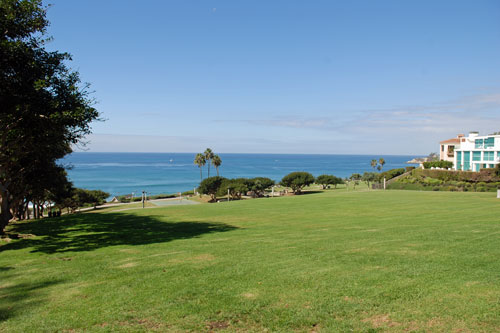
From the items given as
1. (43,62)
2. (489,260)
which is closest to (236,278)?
(489,260)

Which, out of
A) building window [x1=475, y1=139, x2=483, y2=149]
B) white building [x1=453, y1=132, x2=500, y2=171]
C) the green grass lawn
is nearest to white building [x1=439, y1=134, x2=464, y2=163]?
white building [x1=453, y1=132, x2=500, y2=171]

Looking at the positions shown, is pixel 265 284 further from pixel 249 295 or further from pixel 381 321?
pixel 381 321

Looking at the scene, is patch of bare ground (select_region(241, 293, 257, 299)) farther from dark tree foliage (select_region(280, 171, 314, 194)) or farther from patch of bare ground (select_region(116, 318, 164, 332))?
dark tree foliage (select_region(280, 171, 314, 194))

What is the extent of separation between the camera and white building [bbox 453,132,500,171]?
56781mm

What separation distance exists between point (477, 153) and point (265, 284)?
66.8 m

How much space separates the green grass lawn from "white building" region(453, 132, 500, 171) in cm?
5547

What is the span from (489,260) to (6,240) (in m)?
16.5

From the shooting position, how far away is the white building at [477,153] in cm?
5678

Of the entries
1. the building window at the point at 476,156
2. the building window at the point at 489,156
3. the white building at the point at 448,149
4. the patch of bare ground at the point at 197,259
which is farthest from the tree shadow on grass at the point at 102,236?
the white building at the point at 448,149

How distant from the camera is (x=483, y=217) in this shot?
15.1 m

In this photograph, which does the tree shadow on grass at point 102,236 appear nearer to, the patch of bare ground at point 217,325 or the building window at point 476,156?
the patch of bare ground at point 217,325

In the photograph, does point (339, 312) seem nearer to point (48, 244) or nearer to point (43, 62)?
point (48, 244)

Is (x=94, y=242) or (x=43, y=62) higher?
(x=43, y=62)

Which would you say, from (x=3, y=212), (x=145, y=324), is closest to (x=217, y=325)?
(x=145, y=324)
